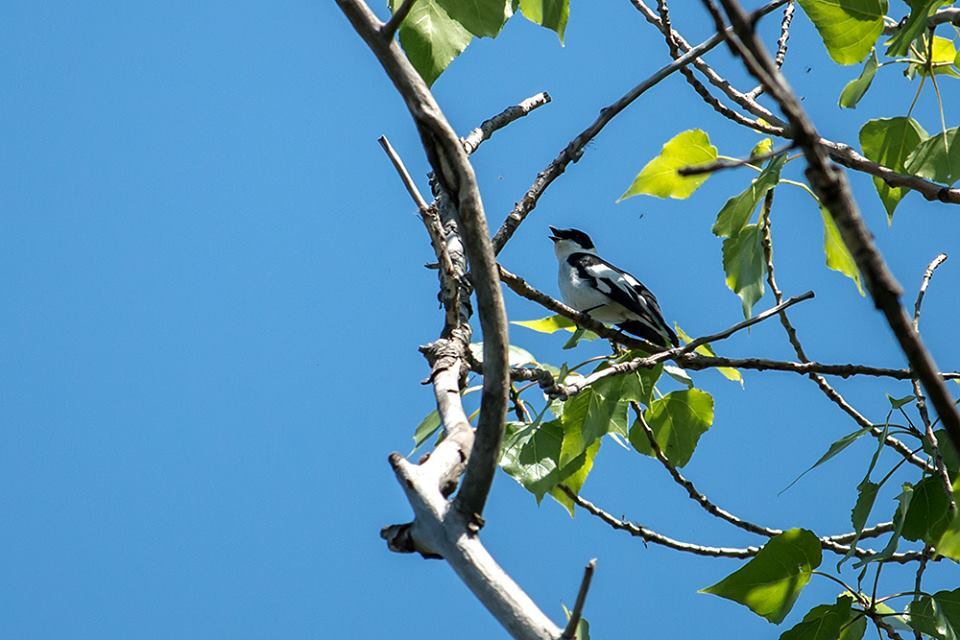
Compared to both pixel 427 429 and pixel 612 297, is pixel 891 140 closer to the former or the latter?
pixel 427 429

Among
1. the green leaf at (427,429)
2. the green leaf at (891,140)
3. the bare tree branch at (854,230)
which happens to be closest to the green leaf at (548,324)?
the green leaf at (427,429)

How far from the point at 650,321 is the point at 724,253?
230cm

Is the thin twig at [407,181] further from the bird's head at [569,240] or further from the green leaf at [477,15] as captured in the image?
the bird's head at [569,240]

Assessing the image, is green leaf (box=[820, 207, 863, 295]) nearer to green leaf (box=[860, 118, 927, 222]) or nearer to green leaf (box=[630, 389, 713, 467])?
green leaf (box=[860, 118, 927, 222])

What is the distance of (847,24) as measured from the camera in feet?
9.10

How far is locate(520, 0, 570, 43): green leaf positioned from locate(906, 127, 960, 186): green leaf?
1.13 meters

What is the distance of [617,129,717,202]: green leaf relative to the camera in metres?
2.90

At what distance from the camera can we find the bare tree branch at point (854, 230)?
830 mm

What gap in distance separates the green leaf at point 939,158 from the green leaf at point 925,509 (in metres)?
0.78

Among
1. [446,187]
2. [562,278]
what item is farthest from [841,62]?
[562,278]

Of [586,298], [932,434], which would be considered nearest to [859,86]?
[932,434]

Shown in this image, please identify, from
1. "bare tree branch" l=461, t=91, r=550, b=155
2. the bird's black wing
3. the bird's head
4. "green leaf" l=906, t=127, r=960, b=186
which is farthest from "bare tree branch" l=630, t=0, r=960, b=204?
the bird's head

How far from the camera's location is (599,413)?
283 cm

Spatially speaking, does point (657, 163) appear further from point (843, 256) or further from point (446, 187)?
point (446, 187)
